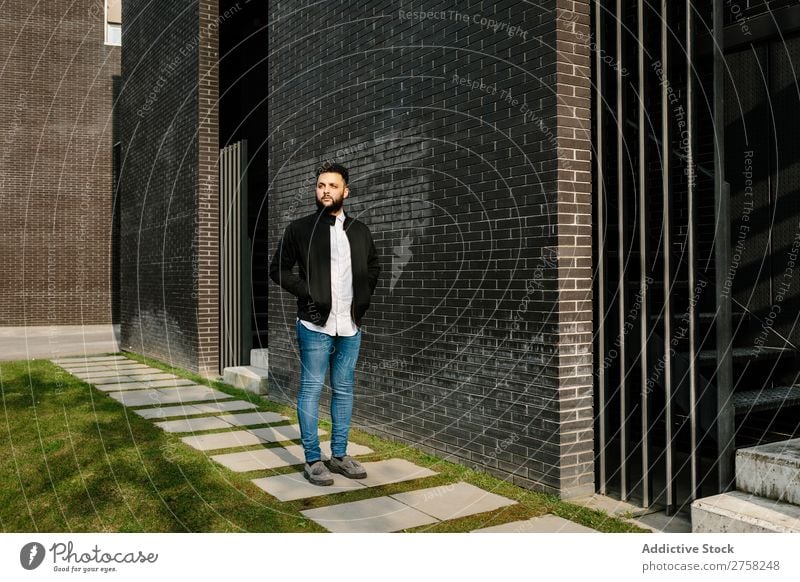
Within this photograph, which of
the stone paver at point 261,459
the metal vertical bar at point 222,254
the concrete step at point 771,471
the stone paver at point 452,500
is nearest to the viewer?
the concrete step at point 771,471

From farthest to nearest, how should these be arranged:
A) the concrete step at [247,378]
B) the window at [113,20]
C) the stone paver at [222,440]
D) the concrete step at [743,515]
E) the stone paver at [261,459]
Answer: the window at [113,20], the concrete step at [247,378], the stone paver at [222,440], the stone paver at [261,459], the concrete step at [743,515]

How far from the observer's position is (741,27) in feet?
17.1

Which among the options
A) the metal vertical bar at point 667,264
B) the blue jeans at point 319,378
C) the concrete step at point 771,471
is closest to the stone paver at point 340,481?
the blue jeans at point 319,378

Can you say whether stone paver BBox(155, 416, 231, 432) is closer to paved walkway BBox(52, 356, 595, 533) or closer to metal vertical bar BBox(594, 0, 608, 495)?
paved walkway BBox(52, 356, 595, 533)

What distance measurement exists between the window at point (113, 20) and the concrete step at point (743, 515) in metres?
21.4

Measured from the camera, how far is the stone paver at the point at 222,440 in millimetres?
5902

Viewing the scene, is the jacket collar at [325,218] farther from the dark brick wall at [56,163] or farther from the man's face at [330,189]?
the dark brick wall at [56,163]

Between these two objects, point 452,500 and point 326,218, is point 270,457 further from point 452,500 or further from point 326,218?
point 326,218

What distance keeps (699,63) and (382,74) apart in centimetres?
246

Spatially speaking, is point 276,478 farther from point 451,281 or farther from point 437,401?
point 451,281

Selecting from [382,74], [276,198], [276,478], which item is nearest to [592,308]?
[276,478]

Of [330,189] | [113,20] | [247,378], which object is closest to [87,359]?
[247,378]

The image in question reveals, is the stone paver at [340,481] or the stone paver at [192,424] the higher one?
the stone paver at [192,424]

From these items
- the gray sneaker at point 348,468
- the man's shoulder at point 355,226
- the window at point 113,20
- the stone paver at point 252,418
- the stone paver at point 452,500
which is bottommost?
the stone paver at point 452,500
